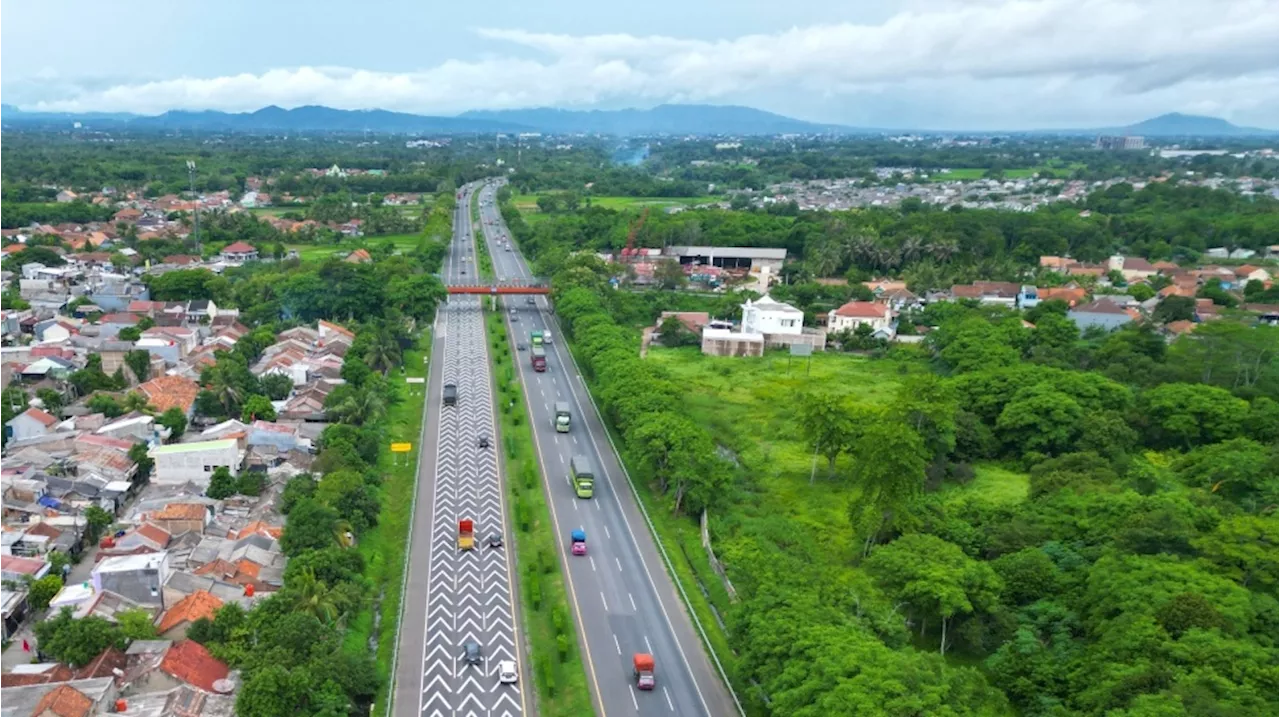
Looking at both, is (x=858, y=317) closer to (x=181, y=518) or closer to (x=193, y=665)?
(x=181, y=518)

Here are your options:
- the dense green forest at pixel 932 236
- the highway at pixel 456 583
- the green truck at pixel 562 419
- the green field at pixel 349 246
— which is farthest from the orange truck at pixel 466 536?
the green field at pixel 349 246

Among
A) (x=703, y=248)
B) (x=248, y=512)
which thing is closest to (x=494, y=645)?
(x=248, y=512)

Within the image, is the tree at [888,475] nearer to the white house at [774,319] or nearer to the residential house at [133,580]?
the residential house at [133,580]

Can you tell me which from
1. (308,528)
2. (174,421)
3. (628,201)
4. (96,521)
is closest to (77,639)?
(308,528)

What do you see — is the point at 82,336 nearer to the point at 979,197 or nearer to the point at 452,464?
the point at 452,464

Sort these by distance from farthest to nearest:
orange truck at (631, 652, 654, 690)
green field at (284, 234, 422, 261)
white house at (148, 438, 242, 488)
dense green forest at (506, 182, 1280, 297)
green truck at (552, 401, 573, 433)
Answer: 1. dense green forest at (506, 182, 1280, 297)
2. green field at (284, 234, 422, 261)
3. green truck at (552, 401, 573, 433)
4. white house at (148, 438, 242, 488)
5. orange truck at (631, 652, 654, 690)

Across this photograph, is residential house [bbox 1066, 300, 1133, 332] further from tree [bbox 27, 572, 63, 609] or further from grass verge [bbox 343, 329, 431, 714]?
→ tree [bbox 27, 572, 63, 609]

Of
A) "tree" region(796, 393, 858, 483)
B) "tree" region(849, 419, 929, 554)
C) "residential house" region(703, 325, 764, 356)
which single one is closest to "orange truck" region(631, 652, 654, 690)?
"tree" region(849, 419, 929, 554)

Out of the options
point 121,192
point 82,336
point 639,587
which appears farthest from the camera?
point 121,192
